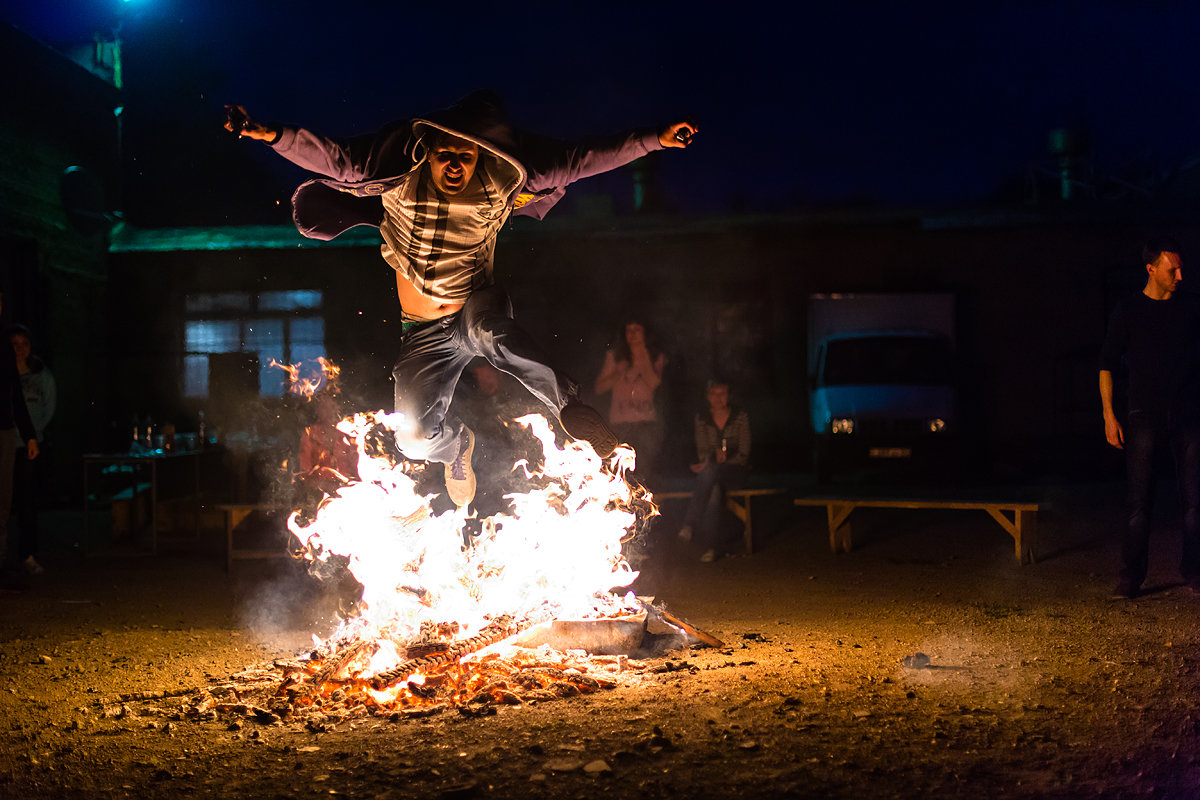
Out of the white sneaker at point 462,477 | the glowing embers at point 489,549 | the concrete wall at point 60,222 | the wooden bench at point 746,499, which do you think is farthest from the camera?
the concrete wall at point 60,222

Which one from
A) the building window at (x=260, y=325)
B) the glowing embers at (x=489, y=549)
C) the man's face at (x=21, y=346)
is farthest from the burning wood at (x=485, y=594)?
the building window at (x=260, y=325)

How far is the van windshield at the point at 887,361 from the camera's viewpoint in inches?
528

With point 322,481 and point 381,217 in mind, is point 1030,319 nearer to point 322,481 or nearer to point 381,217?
point 322,481

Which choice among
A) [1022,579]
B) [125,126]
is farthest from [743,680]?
[125,126]

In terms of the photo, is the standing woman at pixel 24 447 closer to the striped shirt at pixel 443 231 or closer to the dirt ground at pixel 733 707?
the dirt ground at pixel 733 707

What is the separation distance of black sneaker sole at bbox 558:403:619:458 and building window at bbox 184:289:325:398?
479 inches

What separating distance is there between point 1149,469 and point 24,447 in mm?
8069

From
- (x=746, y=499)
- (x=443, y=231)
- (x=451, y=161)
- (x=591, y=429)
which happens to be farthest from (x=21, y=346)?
(x=746, y=499)

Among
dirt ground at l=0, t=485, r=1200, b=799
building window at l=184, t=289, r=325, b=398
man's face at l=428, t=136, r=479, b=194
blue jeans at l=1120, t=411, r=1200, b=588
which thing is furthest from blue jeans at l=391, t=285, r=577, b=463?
building window at l=184, t=289, r=325, b=398

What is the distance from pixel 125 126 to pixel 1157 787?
17.2 metres

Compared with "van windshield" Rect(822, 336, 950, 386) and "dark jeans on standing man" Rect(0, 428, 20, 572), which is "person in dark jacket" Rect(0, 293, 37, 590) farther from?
"van windshield" Rect(822, 336, 950, 386)

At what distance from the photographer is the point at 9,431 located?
7.22 meters

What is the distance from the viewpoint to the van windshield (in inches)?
528

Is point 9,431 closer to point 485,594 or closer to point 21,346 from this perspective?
point 21,346
